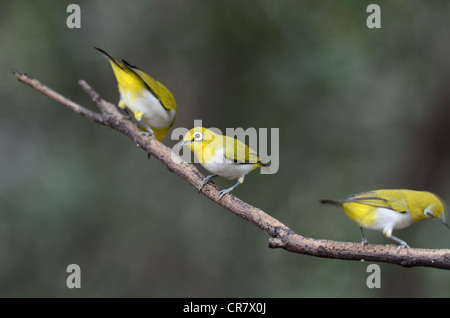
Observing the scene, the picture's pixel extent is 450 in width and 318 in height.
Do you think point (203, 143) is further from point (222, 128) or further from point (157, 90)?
point (222, 128)

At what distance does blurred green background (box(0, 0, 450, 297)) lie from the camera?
13.3ft

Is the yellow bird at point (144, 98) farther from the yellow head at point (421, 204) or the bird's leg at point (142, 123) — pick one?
the yellow head at point (421, 204)

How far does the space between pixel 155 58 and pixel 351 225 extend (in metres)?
2.34

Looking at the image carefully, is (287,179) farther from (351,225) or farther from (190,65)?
(190,65)

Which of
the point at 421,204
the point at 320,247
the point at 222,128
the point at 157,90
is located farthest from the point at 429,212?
the point at 222,128

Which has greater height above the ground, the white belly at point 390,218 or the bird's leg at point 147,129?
the bird's leg at point 147,129

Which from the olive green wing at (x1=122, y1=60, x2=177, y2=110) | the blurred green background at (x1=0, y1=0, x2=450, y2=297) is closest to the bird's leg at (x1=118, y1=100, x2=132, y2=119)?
the olive green wing at (x1=122, y1=60, x2=177, y2=110)

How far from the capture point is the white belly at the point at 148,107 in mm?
2752

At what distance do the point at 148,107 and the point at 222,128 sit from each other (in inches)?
61.2

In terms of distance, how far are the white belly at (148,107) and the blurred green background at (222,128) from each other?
1446 millimetres

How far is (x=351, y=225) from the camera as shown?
455cm

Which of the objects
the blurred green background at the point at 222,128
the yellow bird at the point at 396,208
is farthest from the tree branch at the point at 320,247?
the blurred green background at the point at 222,128

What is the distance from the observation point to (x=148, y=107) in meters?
2.76

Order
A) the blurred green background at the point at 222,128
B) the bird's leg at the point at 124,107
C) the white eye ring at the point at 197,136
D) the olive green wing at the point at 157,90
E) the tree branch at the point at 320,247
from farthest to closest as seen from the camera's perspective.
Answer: the blurred green background at the point at 222,128 < the bird's leg at the point at 124,107 < the olive green wing at the point at 157,90 < the white eye ring at the point at 197,136 < the tree branch at the point at 320,247
